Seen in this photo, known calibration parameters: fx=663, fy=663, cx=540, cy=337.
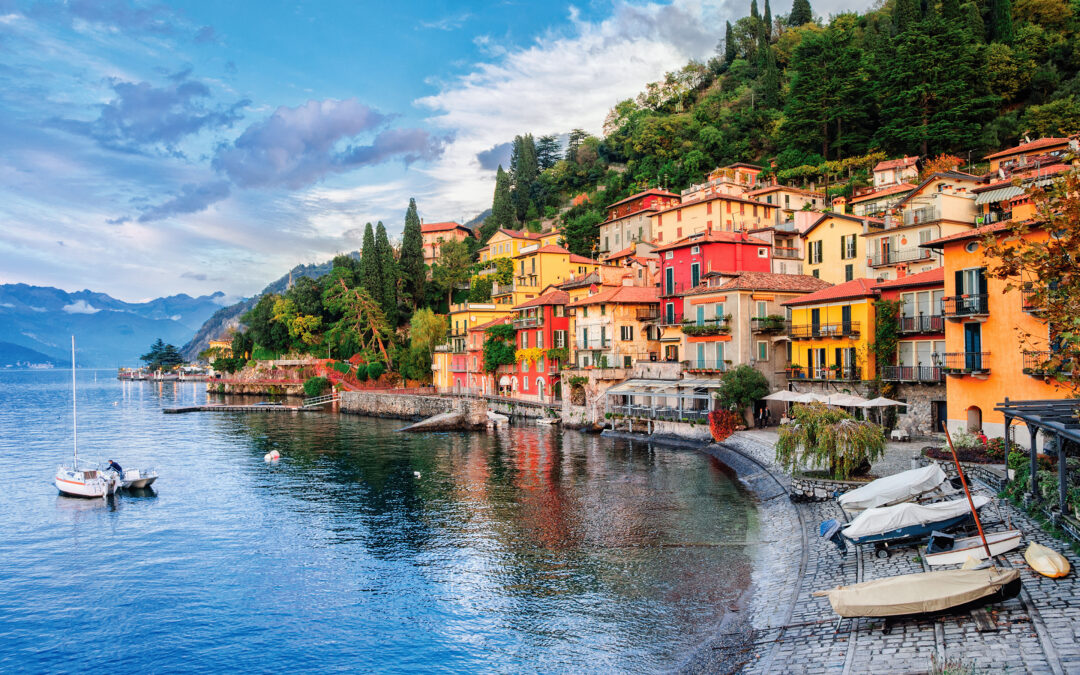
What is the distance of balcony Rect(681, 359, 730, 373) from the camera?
4457cm

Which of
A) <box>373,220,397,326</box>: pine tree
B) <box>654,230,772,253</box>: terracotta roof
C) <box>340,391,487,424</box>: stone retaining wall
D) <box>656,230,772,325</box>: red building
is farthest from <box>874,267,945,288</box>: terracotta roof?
<box>373,220,397,326</box>: pine tree

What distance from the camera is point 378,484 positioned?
35.1 m

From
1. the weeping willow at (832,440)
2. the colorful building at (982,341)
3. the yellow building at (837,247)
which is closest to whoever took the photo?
the weeping willow at (832,440)

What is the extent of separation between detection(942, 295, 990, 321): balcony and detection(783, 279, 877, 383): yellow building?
8.27 meters

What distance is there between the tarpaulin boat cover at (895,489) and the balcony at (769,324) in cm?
2408

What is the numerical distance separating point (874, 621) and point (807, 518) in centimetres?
927

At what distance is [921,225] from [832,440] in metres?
23.6

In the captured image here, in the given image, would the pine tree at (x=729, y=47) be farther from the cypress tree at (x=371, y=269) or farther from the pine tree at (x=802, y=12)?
the cypress tree at (x=371, y=269)

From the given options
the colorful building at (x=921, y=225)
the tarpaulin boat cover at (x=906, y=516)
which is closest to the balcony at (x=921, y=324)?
the colorful building at (x=921, y=225)

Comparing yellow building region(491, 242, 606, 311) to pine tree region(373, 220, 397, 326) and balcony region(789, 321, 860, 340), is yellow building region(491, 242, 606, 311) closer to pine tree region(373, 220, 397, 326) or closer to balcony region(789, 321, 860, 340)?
pine tree region(373, 220, 397, 326)

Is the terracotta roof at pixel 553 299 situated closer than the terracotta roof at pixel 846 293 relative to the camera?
No

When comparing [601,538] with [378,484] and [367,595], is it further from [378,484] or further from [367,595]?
[378,484]

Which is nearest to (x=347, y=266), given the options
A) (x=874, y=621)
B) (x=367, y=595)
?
(x=367, y=595)

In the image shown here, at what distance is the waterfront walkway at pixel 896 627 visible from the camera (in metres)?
11.1
